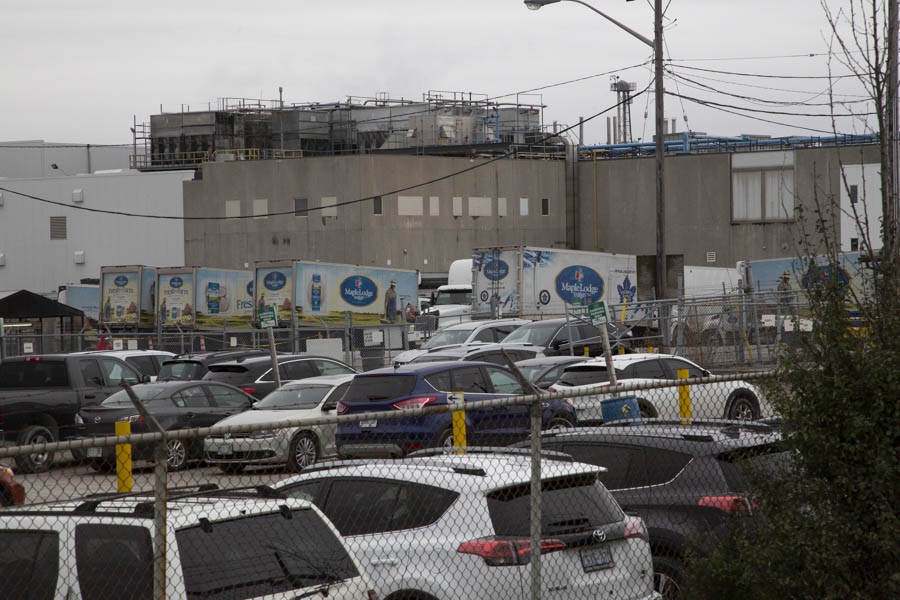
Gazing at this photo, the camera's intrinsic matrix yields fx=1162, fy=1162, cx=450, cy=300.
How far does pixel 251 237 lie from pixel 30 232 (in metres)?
13.8

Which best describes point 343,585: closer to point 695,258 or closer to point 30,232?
point 695,258

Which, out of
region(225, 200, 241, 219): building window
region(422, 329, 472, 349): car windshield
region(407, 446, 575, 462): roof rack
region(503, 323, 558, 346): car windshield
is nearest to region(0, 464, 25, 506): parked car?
region(407, 446, 575, 462): roof rack

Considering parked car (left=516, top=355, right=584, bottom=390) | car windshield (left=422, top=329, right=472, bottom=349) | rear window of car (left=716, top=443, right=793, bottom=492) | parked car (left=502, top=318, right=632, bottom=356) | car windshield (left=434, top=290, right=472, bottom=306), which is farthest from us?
car windshield (left=434, top=290, right=472, bottom=306)

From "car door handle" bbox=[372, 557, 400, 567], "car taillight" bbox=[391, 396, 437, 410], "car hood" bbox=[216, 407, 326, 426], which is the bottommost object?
"car hood" bbox=[216, 407, 326, 426]

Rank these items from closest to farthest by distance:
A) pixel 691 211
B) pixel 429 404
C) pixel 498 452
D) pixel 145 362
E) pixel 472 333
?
1. pixel 498 452
2. pixel 429 404
3. pixel 145 362
4. pixel 472 333
5. pixel 691 211

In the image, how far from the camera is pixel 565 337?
30.0m

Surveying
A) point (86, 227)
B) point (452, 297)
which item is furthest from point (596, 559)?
point (86, 227)

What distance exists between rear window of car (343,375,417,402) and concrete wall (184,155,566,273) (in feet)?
144

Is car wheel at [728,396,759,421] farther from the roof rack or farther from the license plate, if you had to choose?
the license plate

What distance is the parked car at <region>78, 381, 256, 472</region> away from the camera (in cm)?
1850

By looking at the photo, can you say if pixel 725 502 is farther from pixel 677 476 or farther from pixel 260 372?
pixel 260 372

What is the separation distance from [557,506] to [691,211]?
180 ft

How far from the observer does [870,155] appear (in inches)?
2162

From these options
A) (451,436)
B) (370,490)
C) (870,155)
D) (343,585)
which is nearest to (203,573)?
(343,585)
